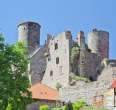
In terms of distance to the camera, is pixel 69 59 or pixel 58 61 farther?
pixel 58 61

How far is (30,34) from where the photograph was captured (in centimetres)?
11306

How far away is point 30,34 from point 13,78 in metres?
48.7

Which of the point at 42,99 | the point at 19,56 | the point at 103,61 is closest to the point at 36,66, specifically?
the point at 103,61

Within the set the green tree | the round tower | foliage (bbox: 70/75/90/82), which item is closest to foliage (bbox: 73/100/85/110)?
the green tree

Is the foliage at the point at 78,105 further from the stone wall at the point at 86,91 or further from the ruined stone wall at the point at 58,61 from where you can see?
the ruined stone wall at the point at 58,61

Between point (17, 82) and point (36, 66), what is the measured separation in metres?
42.9

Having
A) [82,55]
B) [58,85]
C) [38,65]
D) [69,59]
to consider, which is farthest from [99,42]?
[58,85]

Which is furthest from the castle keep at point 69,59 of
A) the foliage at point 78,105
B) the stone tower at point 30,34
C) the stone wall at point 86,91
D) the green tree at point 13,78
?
the green tree at point 13,78

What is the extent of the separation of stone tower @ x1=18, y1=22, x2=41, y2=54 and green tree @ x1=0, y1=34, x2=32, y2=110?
45.3 m

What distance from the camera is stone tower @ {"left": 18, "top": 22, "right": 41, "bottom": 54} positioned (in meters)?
113

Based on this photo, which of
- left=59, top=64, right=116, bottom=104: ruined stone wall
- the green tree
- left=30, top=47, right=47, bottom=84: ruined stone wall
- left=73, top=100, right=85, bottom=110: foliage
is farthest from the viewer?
left=30, top=47, right=47, bottom=84: ruined stone wall

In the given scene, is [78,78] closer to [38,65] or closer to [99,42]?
[38,65]

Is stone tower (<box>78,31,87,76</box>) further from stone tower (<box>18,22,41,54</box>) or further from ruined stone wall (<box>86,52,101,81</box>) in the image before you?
stone tower (<box>18,22,41,54</box>)

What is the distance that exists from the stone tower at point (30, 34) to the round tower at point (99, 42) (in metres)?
8.66
